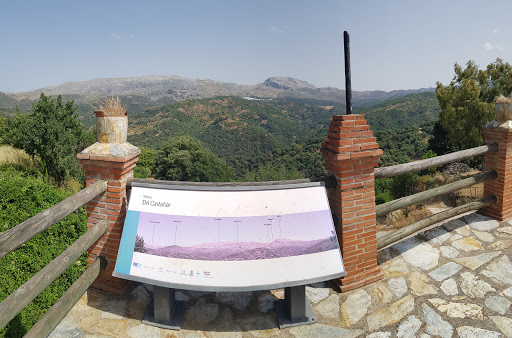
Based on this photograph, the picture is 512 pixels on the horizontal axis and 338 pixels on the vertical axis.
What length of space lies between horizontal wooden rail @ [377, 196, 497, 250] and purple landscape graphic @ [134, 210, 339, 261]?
1.21 metres

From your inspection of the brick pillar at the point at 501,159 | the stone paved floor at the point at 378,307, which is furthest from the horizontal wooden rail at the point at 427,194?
the stone paved floor at the point at 378,307

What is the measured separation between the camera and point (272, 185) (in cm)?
242

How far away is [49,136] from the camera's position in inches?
480

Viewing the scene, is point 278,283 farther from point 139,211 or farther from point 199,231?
point 139,211

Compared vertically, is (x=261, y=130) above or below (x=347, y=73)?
below

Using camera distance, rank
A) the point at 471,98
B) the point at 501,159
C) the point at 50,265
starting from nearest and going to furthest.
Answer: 1. the point at 50,265
2. the point at 501,159
3. the point at 471,98

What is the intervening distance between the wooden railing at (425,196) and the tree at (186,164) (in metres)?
29.7

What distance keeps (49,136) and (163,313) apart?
1253 centimetres

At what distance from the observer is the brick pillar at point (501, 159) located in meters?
3.89

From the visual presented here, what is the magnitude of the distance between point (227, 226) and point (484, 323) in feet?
7.16

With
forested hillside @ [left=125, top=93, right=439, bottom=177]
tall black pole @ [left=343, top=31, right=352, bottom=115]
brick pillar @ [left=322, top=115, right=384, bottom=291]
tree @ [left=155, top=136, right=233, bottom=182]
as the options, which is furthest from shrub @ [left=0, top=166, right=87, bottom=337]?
forested hillside @ [left=125, top=93, right=439, bottom=177]

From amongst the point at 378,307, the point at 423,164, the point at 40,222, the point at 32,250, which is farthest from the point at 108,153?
the point at 423,164

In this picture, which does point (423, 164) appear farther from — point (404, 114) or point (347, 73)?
point (404, 114)

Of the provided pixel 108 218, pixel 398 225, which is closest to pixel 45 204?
pixel 108 218
